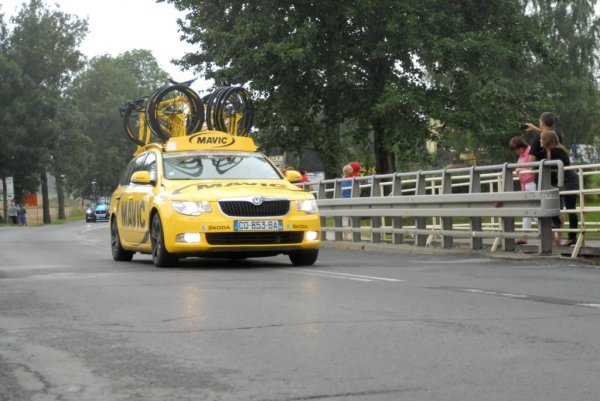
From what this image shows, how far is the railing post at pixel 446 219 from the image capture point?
60.1 feet

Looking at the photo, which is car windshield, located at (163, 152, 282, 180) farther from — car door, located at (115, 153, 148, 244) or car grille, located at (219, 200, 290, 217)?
car grille, located at (219, 200, 290, 217)

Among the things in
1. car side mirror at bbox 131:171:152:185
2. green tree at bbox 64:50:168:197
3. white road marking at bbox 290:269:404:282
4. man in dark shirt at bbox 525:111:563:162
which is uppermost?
green tree at bbox 64:50:168:197

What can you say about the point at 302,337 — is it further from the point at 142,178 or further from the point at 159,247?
the point at 142,178

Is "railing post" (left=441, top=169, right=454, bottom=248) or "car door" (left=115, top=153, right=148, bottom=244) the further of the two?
"railing post" (left=441, top=169, right=454, bottom=248)

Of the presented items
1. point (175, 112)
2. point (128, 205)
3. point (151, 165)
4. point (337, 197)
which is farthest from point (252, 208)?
point (175, 112)

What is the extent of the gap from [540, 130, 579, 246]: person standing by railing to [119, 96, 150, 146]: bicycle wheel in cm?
958

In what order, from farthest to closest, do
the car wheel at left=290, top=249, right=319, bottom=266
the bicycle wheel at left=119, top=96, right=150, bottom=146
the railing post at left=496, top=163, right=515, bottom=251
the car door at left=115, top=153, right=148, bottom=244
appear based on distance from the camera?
the bicycle wheel at left=119, top=96, right=150, bottom=146, the railing post at left=496, top=163, right=515, bottom=251, the car door at left=115, top=153, right=148, bottom=244, the car wheel at left=290, top=249, right=319, bottom=266

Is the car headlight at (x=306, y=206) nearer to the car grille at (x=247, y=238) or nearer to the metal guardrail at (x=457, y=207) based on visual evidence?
the car grille at (x=247, y=238)

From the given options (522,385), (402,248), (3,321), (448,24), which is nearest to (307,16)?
(448,24)

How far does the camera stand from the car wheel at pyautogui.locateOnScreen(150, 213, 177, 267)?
561 inches

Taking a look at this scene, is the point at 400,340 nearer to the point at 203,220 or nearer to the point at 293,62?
the point at 203,220

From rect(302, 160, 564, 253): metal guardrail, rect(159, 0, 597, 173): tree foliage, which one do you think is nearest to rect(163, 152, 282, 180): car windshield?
rect(302, 160, 564, 253): metal guardrail

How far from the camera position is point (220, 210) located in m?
13.9

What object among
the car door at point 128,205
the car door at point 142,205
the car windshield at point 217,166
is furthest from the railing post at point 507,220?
the car door at point 128,205
